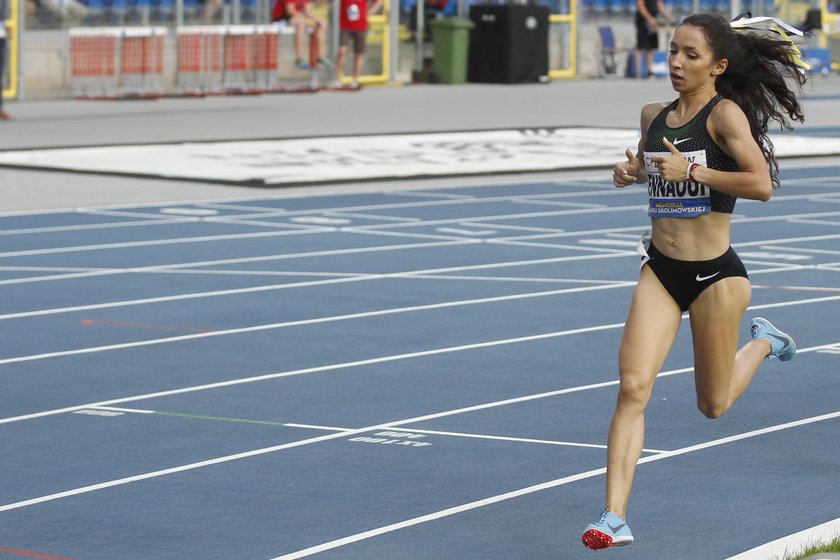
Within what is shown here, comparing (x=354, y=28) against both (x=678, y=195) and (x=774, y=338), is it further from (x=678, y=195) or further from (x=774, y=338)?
(x=678, y=195)

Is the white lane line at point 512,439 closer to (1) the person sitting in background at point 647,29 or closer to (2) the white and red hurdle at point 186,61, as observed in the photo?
(2) the white and red hurdle at point 186,61

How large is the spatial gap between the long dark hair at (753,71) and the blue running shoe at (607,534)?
4.99 ft

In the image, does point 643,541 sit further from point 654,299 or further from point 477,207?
point 477,207

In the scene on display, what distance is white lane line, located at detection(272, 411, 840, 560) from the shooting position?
21.6 ft

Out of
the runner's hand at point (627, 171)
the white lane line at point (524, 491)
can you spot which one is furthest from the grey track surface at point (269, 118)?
the runner's hand at point (627, 171)

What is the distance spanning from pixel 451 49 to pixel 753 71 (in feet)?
110

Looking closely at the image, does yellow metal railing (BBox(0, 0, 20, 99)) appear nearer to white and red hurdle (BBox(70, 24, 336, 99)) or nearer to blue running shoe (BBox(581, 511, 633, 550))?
white and red hurdle (BBox(70, 24, 336, 99))

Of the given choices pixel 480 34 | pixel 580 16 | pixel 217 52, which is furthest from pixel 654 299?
pixel 580 16

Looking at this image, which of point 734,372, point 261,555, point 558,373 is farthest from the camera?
point 558,373

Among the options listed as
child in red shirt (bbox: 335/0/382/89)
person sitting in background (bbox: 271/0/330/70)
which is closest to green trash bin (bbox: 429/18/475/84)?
child in red shirt (bbox: 335/0/382/89)

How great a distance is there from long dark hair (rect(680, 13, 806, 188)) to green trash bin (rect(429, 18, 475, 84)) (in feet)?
107

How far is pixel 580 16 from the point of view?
43.9m

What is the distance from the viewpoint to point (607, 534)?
6.14 m

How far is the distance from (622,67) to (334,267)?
3185 cm
